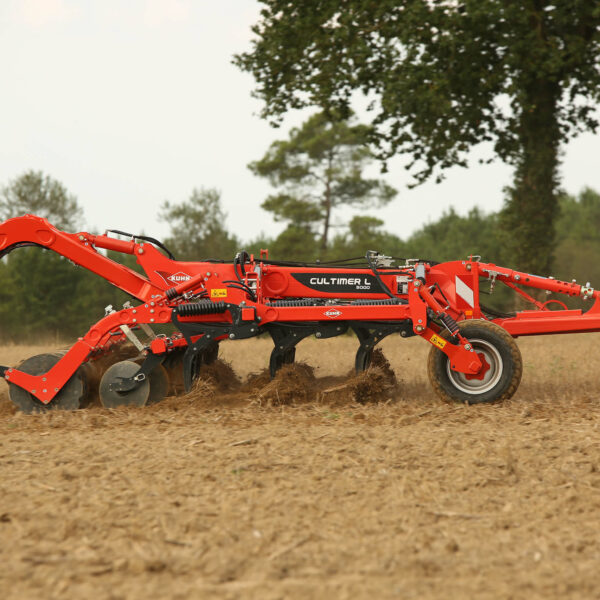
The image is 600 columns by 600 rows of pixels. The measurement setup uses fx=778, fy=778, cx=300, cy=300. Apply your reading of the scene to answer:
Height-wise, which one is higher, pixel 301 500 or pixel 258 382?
pixel 258 382

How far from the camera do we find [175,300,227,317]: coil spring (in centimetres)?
747

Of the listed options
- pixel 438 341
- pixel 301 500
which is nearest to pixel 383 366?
pixel 438 341

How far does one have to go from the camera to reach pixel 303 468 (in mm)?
5012

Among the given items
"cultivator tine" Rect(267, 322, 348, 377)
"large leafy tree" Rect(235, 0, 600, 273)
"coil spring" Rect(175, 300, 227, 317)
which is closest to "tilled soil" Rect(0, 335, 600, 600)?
"cultivator tine" Rect(267, 322, 348, 377)

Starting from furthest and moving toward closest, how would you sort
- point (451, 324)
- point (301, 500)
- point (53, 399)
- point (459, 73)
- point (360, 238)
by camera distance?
point (360, 238) → point (459, 73) → point (53, 399) → point (451, 324) → point (301, 500)

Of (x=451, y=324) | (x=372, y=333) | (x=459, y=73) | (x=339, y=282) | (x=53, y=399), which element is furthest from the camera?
(x=459, y=73)

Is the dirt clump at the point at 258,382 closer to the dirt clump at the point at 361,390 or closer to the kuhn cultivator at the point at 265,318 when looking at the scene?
the kuhn cultivator at the point at 265,318

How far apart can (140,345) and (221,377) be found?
3.42 feet

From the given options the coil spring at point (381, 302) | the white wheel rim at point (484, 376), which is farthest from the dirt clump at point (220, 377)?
the white wheel rim at point (484, 376)

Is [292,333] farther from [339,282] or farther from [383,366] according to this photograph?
[383,366]

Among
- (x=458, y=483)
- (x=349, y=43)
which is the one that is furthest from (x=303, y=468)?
(x=349, y=43)

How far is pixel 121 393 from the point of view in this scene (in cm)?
745

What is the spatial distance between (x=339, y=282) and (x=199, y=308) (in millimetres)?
1453

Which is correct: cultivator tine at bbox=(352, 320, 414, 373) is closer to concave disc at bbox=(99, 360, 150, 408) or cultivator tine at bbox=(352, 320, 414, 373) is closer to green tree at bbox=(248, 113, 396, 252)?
concave disc at bbox=(99, 360, 150, 408)
